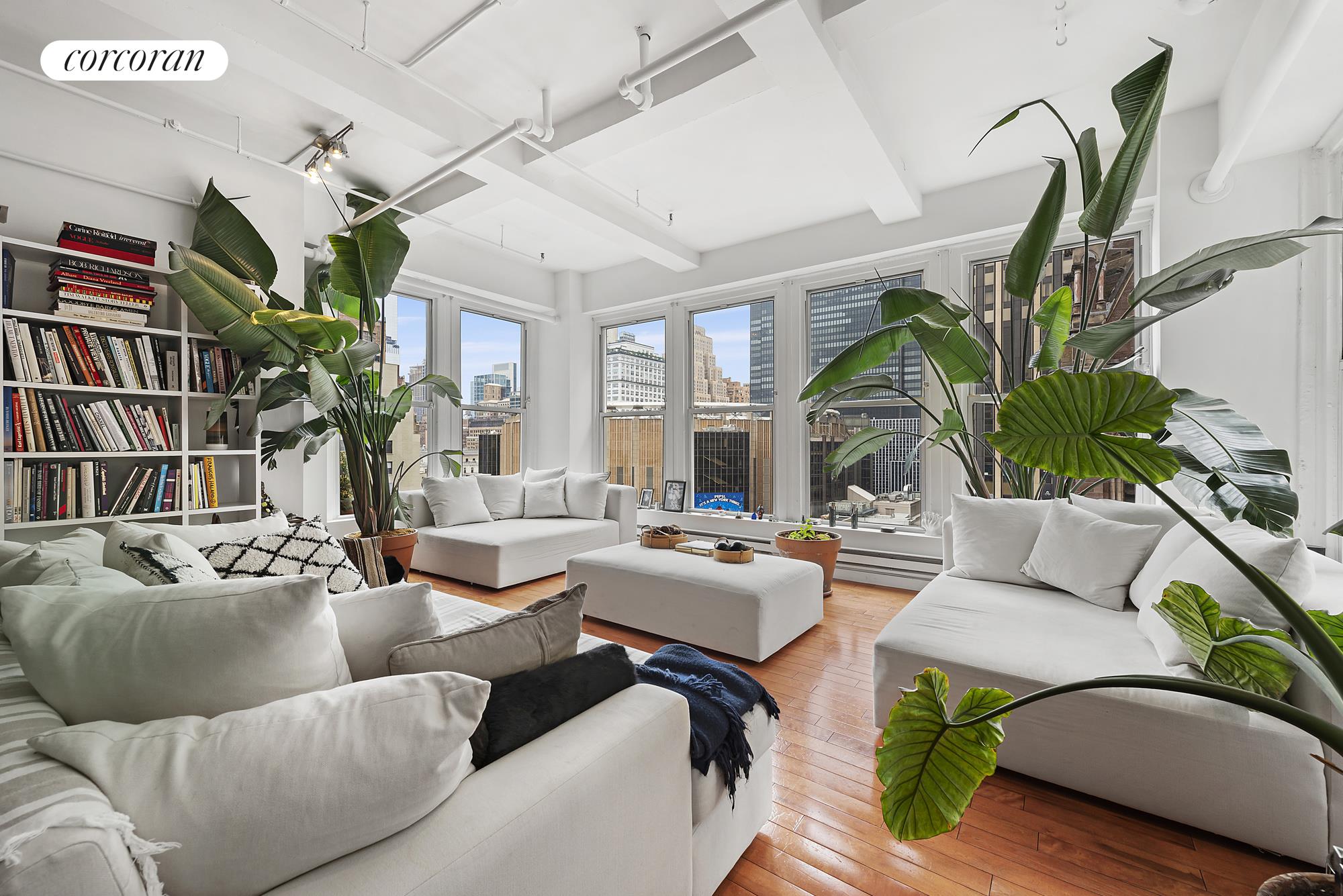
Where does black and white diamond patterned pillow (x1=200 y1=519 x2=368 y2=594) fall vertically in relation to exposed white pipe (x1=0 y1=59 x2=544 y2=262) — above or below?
below

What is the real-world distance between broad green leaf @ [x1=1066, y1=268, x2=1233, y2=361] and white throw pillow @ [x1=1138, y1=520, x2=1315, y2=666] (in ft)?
2.36

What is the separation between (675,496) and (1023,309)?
3286 millimetres

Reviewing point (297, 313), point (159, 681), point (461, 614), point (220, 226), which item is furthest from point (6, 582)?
point (220, 226)

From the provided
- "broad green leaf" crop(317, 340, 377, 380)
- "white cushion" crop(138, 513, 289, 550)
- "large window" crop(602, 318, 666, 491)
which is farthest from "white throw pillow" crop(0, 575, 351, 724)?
"large window" crop(602, 318, 666, 491)

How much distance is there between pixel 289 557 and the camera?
168 centimetres

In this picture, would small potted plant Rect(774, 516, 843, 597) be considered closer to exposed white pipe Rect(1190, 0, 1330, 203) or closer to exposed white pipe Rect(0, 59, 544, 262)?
exposed white pipe Rect(1190, 0, 1330, 203)

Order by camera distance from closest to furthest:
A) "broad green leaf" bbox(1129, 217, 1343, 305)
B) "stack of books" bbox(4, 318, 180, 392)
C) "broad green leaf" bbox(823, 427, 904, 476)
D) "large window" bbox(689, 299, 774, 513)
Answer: "broad green leaf" bbox(1129, 217, 1343, 305)
"stack of books" bbox(4, 318, 180, 392)
"broad green leaf" bbox(823, 427, 904, 476)
"large window" bbox(689, 299, 774, 513)

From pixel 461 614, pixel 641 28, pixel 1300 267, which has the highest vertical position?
pixel 641 28

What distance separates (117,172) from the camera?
285 centimetres

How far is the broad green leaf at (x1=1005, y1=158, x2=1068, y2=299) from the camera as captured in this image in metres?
2.36

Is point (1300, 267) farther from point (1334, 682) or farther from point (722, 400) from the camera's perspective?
point (722, 400)

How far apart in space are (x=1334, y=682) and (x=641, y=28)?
2.85m

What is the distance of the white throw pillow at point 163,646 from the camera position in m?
0.74

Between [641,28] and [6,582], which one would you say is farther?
[641,28]
